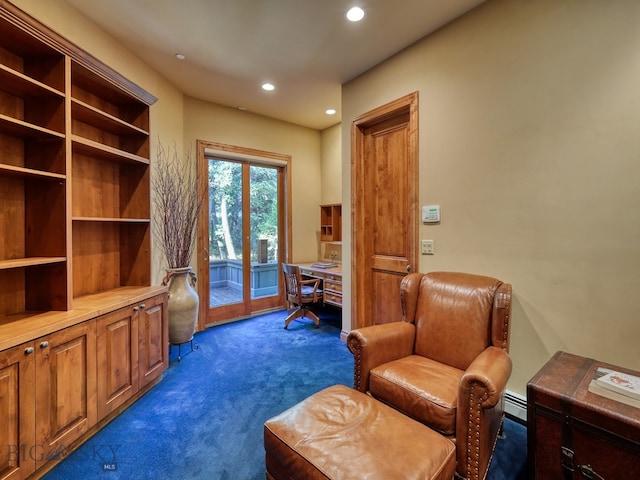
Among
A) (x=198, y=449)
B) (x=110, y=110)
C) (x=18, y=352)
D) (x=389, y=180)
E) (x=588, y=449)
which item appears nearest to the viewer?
(x=588, y=449)

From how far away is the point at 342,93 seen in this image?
340 cm

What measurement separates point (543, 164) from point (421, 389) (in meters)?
1.63

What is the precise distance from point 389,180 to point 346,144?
2.31 ft

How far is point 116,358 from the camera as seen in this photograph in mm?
2078

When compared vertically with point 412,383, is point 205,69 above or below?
above

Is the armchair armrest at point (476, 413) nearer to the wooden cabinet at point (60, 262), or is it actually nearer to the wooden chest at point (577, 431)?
the wooden chest at point (577, 431)

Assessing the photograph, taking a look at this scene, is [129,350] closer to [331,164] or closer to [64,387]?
[64,387]

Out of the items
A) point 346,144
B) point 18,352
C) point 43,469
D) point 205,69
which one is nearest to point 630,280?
point 346,144

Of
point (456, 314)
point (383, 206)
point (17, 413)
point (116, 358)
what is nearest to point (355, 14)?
point (383, 206)

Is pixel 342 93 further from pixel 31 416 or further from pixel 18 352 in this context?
pixel 31 416

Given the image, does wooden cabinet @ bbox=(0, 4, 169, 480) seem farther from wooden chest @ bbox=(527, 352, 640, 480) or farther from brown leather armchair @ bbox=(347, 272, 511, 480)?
A: wooden chest @ bbox=(527, 352, 640, 480)

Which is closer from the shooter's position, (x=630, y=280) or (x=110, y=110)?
(x=630, y=280)

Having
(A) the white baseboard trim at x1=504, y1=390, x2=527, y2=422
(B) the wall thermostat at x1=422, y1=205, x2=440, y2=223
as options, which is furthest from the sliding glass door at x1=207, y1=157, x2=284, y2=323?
(A) the white baseboard trim at x1=504, y1=390, x2=527, y2=422

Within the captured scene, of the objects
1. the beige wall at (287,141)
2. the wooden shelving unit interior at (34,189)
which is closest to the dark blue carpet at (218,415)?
the wooden shelving unit interior at (34,189)
